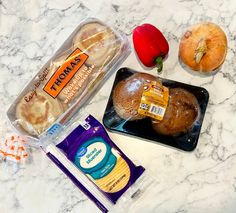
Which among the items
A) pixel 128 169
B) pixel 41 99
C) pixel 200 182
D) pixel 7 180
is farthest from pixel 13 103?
pixel 200 182

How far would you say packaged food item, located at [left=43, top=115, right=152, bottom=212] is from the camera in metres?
0.93

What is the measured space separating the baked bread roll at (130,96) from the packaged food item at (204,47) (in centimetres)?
9

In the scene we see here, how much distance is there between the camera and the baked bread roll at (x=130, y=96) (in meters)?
0.89

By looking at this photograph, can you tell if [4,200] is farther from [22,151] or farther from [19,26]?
[19,26]

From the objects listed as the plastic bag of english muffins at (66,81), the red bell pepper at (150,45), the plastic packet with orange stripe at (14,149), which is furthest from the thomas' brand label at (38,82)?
the red bell pepper at (150,45)

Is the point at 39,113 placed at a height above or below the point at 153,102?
above

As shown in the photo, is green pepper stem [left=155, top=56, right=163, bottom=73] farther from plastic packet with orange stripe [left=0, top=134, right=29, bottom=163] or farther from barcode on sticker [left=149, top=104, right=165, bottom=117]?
plastic packet with orange stripe [left=0, top=134, right=29, bottom=163]

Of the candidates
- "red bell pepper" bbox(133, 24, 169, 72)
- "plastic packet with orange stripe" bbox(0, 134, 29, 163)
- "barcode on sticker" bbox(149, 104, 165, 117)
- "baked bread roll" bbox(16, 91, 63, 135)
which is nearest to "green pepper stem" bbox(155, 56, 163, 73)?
"red bell pepper" bbox(133, 24, 169, 72)

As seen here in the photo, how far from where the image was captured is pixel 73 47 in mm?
959

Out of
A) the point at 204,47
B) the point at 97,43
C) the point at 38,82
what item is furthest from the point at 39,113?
the point at 204,47

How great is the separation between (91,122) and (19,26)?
1.01ft

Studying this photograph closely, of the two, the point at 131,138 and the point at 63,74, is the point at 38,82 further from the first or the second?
the point at 131,138

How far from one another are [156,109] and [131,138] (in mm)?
113

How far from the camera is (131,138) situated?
96 centimetres
